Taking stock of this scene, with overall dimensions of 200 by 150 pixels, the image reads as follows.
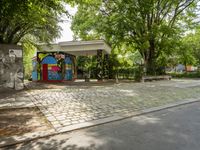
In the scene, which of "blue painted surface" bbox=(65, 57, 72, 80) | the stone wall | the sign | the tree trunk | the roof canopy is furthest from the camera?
the tree trunk

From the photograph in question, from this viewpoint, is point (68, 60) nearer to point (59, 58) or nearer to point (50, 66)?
point (59, 58)

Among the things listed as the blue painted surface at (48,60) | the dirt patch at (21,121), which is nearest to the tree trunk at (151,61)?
the blue painted surface at (48,60)

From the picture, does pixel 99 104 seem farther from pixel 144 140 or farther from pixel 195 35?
pixel 195 35

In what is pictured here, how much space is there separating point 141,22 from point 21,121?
654 inches

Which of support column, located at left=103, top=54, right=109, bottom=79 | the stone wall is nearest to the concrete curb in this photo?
the stone wall

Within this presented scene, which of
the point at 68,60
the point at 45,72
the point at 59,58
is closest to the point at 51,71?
the point at 45,72

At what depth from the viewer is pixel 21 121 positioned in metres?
5.71

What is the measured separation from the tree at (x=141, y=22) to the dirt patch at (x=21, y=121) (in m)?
12.4

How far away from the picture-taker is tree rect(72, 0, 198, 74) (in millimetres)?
19109

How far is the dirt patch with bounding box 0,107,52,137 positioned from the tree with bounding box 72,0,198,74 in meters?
12.4

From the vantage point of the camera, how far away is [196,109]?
7.49 m

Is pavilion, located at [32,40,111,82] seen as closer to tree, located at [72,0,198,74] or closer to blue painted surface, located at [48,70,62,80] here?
blue painted surface, located at [48,70,62,80]

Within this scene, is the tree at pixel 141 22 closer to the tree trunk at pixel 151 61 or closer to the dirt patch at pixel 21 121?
the tree trunk at pixel 151 61

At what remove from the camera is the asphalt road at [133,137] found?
404cm
